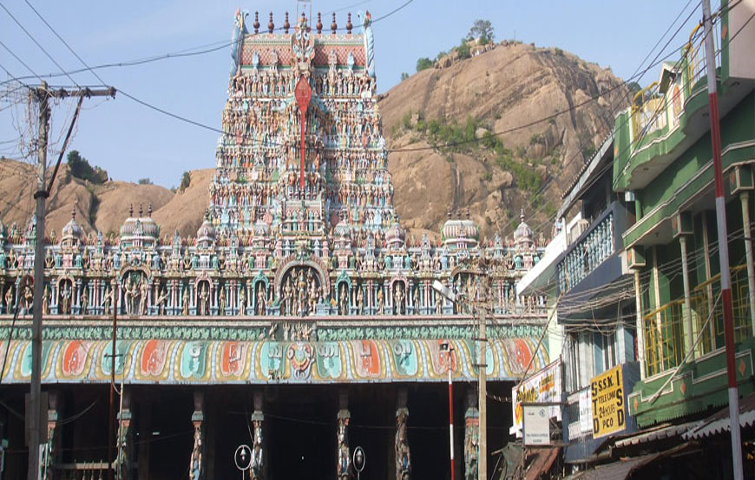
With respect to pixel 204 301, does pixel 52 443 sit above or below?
below

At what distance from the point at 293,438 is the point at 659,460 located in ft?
136

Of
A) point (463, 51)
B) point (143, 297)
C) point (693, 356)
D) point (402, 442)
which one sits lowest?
point (402, 442)

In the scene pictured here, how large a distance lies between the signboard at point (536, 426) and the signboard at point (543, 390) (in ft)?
1.34

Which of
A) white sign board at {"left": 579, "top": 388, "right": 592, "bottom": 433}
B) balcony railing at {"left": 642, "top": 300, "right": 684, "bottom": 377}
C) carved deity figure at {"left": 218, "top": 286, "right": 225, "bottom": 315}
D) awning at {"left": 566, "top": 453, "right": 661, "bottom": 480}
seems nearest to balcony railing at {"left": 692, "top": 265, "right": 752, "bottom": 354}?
balcony railing at {"left": 642, "top": 300, "right": 684, "bottom": 377}

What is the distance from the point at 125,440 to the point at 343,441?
9.25 m

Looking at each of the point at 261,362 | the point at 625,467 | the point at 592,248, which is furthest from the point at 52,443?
the point at 625,467

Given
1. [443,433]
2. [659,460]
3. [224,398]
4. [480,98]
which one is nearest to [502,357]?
[443,433]

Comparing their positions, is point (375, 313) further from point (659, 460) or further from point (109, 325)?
point (659, 460)

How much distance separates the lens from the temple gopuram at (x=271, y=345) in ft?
165

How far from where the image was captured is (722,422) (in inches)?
754

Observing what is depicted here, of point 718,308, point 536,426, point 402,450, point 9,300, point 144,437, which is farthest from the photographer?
point 9,300

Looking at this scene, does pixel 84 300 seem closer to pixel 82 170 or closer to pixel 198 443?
pixel 198 443

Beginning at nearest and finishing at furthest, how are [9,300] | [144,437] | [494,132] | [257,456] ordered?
[257,456] → [144,437] → [9,300] → [494,132]

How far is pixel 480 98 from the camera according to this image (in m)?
118
